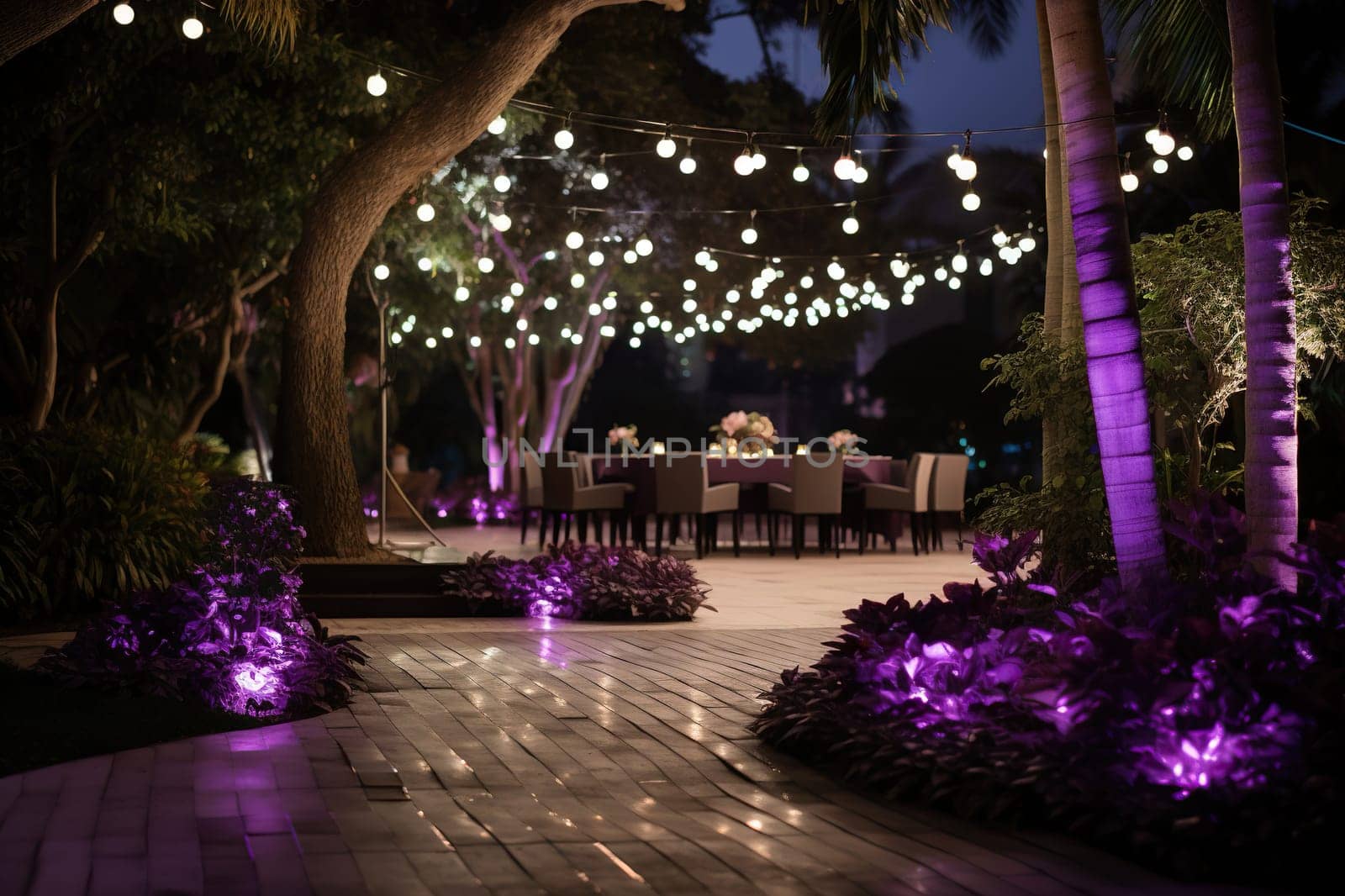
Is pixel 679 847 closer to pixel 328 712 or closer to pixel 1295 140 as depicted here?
pixel 328 712

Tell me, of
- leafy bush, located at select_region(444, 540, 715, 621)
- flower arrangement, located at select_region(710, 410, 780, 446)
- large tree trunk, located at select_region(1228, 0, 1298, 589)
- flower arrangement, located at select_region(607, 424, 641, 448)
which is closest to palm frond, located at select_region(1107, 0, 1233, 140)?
large tree trunk, located at select_region(1228, 0, 1298, 589)

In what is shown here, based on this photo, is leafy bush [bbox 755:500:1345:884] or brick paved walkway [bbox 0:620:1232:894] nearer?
brick paved walkway [bbox 0:620:1232:894]

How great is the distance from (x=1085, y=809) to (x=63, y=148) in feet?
34.0

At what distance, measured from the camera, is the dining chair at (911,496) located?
13516 mm

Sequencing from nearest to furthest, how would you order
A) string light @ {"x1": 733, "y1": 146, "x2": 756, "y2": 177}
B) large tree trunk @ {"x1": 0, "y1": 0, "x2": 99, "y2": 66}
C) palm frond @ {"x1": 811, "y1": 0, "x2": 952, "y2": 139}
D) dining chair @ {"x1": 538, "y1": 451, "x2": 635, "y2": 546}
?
palm frond @ {"x1": 811, "y1": 0, "x2": 952, "y2": 139}, large tree trunk @ {"x1": 0, "y1": 0, "x2": 99, "y2": 66}, string light @ {"x1": 733, "y1": 146, "x2": 756, "y2": 177}, dining chair @ {"x1": 538, "y1": 451, "x2": 635, "y2": 546}

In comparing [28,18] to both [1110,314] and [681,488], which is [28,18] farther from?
[681,488]

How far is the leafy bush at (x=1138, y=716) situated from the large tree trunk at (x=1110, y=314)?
189 mm

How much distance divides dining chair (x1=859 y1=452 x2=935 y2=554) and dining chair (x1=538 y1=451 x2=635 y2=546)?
95.1 inches

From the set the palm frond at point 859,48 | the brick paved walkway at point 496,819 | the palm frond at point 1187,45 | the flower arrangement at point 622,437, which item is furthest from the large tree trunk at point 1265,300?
the flower arrangement at point 622,437

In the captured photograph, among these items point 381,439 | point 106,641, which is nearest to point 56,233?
point 381,439

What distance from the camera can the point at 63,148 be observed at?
1125cm

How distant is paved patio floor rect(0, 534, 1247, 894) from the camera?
10.0ft

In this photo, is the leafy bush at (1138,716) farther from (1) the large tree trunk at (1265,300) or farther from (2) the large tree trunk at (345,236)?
(2) the large tree trunk at (345,236)

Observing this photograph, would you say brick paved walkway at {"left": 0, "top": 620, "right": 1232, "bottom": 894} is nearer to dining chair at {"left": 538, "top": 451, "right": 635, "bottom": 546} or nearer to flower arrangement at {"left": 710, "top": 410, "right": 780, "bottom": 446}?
dining chair at {"left": 538, "top": 451, "right": 635, "bottom": 546}
